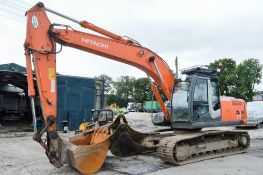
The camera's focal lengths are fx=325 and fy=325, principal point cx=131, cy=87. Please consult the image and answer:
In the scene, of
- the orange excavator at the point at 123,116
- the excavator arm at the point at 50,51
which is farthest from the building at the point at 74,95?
the excavator arm at the point at 50,51

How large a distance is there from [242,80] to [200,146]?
46303 millimetres

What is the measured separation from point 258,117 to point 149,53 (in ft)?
45.5

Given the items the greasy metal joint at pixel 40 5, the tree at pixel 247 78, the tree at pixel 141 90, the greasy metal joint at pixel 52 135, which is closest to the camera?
the greasy metal joint at pixel 52 135

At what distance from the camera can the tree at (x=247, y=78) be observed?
51938 mm

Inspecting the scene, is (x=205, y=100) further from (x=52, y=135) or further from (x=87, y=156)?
(x=52, y=135)

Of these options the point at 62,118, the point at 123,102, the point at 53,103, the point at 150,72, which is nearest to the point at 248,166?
the point at 150,72

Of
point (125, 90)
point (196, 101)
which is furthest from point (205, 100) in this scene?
point (125, 90)

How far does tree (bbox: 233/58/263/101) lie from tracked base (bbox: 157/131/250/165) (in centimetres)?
4334

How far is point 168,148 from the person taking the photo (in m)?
8.34

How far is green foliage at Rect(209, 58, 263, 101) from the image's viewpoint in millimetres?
52062

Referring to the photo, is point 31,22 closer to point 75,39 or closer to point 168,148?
point 75,39

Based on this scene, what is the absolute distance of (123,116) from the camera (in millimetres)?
8461

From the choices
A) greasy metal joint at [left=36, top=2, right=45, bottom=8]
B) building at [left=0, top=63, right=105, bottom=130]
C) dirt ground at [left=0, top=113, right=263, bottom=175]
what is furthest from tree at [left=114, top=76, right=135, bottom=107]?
greasy metal joint at [left=36, top=2, right=45, bottom=8]

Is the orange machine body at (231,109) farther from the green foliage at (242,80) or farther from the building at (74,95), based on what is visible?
the green foliage at (242,80)
